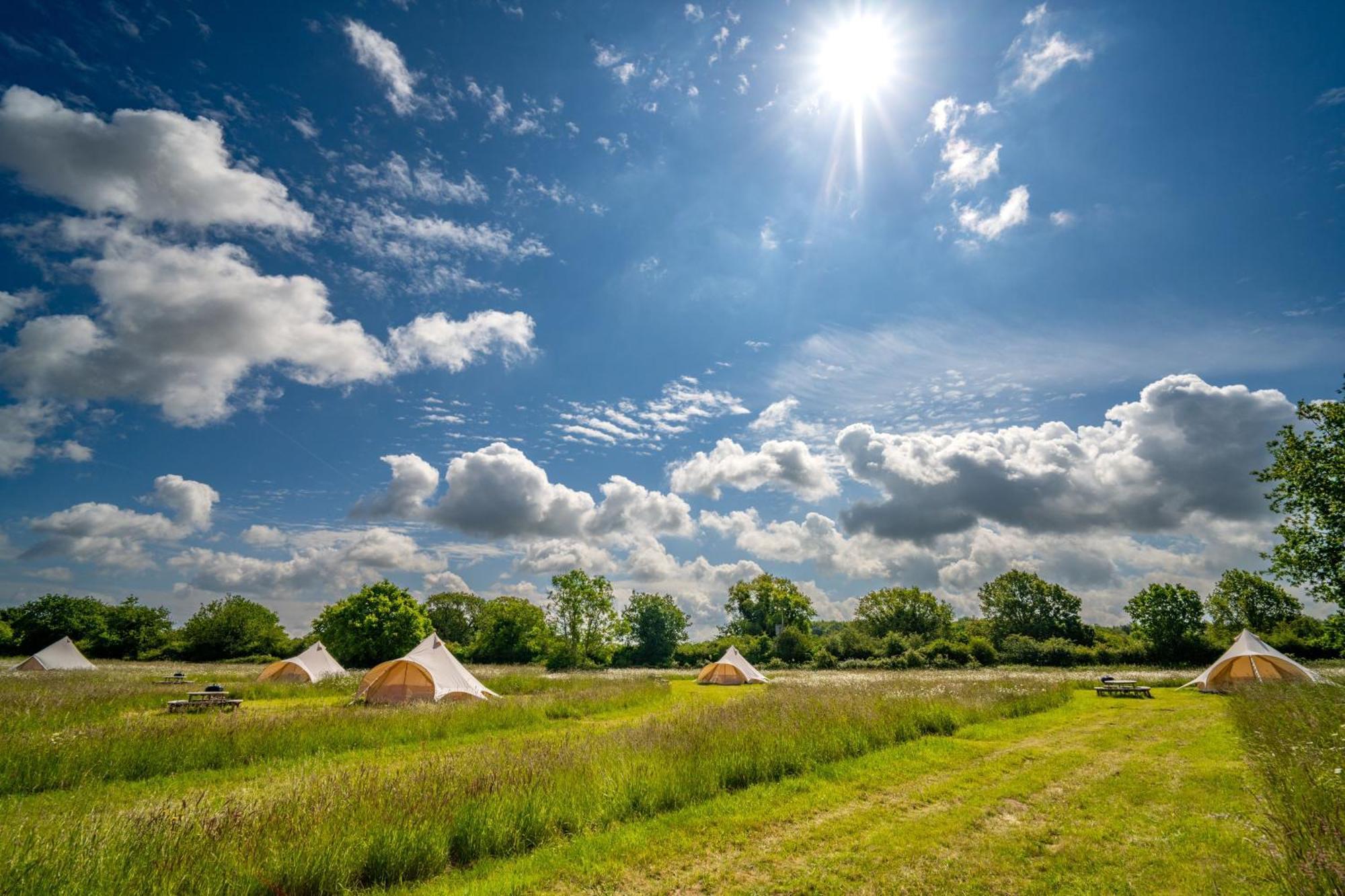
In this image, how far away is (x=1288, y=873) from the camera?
197 inches

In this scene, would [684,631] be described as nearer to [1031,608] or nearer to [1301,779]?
[1031,608]

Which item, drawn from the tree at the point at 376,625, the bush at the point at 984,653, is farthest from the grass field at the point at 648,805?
the bush at the point at 984,653

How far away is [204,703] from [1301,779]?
2900cm

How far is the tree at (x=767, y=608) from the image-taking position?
8012 centimetres

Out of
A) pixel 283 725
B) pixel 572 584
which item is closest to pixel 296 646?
pixel 572 584

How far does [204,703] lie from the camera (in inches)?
791

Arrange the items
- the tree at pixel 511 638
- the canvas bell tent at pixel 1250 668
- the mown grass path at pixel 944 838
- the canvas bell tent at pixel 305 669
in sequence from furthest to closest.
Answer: the tree at pixel 511 638 < the canvas bell tent at pixel 305 669 < the canvas bell tent at pixel 1250 668 < the mown grass path at pixel 944 838

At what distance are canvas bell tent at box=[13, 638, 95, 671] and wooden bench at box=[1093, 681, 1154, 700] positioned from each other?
197 feet

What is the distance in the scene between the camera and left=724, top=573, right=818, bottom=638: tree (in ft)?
263

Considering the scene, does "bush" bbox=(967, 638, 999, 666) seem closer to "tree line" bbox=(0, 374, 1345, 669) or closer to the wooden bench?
"tree line" bbox=(0, 374, 1345, 669)

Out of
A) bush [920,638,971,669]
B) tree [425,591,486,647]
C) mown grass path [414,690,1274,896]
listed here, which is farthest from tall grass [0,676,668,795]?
tree [425,591,486,647]

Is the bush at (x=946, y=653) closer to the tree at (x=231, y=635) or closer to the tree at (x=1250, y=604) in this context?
the tree at (x=1250, y=604)

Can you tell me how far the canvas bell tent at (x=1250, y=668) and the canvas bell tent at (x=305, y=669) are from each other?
4635 centimetres

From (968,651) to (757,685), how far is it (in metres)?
28.0
